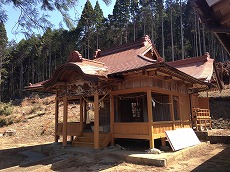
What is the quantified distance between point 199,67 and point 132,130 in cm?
813

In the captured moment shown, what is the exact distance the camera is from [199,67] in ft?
51.8

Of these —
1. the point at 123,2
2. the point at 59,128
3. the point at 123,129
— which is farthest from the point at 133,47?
the point at 123,2

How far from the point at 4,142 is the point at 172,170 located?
1400 cm

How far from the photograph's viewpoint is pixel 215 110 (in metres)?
19.9

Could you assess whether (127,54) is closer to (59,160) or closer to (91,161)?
(91,161)

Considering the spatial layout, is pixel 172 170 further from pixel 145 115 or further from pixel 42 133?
pixel 42 133

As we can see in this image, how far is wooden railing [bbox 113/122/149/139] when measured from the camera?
1011cm

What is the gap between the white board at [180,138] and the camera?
33.6 feet

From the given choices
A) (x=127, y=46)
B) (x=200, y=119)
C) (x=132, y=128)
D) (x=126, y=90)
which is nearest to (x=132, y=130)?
(x=132, y=128)

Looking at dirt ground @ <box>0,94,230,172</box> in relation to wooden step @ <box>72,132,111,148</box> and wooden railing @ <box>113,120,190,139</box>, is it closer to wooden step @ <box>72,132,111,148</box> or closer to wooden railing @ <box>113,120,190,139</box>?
wooden step @ <box>72,132,111,148</box>

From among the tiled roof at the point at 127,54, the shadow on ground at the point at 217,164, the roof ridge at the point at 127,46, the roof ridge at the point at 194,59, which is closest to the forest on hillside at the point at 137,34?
the roof ridge at the point at 194,59

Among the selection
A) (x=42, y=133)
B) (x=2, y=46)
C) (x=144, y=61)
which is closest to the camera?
(x=2, y=46)

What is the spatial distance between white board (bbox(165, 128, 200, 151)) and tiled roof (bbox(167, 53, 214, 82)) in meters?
3.55

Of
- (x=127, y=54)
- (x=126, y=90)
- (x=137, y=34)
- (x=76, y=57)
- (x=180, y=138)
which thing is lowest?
(x=180, y=138)
